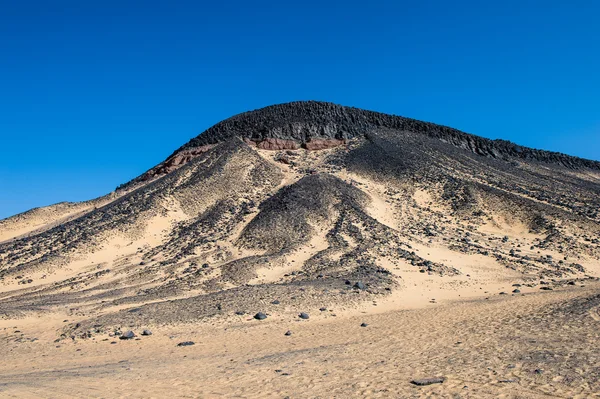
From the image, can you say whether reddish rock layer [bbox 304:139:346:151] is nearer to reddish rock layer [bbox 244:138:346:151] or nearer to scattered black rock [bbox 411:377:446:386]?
reddish rock layer [bbox 244:138:346:151]

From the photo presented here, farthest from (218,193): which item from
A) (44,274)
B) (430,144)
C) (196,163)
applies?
(430,144)

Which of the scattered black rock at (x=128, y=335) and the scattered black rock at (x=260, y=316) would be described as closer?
the scattered black rock at (x=128, y=335)

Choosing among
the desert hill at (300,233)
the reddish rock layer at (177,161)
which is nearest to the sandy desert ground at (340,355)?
the desert hill at (300,233)

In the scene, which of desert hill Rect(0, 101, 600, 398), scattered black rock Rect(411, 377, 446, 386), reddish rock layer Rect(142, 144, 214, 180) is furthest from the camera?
reddish rock layer Rect(142, 144, 214, 180)

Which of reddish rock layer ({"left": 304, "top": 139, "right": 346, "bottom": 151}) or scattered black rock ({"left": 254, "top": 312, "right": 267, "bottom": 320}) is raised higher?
reddish rock layer ({"left": 304, "top": 139, "right": 346, "bottom": 151})

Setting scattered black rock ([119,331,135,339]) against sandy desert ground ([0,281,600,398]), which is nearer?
sandy desert ground ([0,281,600,398])

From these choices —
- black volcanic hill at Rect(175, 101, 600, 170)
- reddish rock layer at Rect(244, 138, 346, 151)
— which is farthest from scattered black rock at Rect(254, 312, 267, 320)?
black volcanic hill at Rect(175, 101, 600, 170)

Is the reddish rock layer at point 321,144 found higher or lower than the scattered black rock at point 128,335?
higher

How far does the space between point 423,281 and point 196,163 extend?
2883cm

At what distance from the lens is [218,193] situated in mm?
39312

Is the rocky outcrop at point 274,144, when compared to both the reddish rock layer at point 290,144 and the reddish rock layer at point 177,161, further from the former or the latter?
the reddish rock layer at point 177,161

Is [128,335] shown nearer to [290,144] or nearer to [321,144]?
[290,144]

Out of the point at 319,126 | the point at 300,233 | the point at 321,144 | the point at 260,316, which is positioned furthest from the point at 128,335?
the point at 319,126

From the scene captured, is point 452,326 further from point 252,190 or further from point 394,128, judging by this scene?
point 394,128
